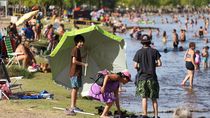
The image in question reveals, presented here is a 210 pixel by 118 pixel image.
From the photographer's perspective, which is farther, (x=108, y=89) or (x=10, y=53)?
(x=10, y=53)

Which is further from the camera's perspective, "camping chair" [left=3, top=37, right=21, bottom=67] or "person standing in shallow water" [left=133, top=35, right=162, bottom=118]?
"camping chair" [left=3, top=37, right=21, bottom=67]

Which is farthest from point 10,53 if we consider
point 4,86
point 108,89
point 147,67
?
point 147,67

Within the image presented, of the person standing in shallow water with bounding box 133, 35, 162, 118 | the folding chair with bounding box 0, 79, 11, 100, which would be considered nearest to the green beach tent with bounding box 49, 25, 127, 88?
the folding chair with bounding box 0, 79, 11, 100

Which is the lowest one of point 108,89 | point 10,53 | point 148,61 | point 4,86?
point 10,53

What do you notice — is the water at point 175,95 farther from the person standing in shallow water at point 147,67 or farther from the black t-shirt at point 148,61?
the black t-shirt at point 148,61

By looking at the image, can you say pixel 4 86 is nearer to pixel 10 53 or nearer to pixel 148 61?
pixel 148 61

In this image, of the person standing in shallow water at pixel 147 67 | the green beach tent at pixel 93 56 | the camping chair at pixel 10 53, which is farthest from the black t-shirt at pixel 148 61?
the camping chair at pixel 10 53

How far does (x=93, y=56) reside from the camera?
1345cm

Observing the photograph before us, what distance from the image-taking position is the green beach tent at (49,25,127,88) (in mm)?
13328

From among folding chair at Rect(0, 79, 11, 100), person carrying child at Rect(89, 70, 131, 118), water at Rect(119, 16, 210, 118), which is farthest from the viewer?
water at Rect(119, 16, 210, 118)

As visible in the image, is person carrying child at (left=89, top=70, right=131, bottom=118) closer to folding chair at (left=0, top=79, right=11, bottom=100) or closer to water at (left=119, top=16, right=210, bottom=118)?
folding chair at (left=0, top=79, right=11, bottom=100)

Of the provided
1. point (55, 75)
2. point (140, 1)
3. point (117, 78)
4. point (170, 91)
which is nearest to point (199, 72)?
point (170, 91)

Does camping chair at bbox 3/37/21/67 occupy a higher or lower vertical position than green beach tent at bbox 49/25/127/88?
lower

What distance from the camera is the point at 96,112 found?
40.3 ft
